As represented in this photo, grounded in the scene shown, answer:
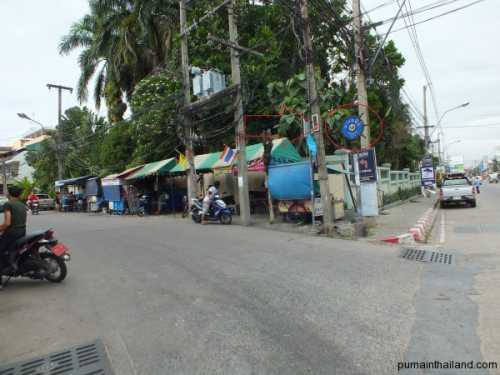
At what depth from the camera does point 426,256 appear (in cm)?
771

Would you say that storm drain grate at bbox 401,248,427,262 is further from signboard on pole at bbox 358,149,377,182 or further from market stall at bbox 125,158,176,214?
market stall at bbox 125,158,176,214

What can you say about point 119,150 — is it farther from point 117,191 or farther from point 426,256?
point 426,256

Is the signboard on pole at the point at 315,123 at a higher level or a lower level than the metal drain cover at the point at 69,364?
higher

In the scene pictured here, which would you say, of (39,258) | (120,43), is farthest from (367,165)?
(120,43)

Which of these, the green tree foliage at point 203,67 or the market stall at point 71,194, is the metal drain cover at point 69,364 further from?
the market stall at point 71,194

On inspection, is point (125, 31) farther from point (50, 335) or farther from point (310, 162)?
point (50, 335)

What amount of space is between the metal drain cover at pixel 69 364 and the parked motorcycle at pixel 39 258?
9.84ft

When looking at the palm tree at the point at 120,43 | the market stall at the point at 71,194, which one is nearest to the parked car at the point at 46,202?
the market stall at the point at 71,194

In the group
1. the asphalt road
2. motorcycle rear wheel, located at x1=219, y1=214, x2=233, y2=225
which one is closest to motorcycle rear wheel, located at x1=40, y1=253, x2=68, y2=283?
the asphalt road

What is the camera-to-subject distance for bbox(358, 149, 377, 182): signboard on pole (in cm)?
1155

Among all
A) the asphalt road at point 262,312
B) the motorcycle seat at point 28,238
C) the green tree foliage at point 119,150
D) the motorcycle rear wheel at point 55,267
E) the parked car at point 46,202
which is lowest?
the asphalt road at point 262,312

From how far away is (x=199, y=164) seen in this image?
65.8 feet

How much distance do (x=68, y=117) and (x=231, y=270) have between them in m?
47.0

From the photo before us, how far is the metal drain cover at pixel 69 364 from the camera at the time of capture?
3416mm
